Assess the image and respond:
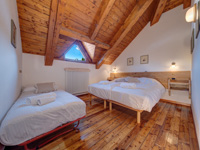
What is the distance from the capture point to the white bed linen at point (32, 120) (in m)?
0.85

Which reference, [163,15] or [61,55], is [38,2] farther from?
[163,15]

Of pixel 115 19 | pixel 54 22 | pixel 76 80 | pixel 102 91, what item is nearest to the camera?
pixel 54 22

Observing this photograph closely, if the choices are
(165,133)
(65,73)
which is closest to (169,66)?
(165,133)

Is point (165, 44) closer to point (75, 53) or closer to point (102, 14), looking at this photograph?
point (102, 14)

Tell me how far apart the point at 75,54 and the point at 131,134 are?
11.4 feet

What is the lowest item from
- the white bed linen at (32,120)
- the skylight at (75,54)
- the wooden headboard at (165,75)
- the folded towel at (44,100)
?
the white bed linen at (32,120)

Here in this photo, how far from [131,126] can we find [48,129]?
149cm

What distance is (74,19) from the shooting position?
220 centimetres

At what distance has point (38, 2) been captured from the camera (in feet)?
5.33

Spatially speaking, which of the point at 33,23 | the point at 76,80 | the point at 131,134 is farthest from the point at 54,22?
the point at 131,134

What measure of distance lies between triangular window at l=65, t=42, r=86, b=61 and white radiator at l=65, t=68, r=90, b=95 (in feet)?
1.88

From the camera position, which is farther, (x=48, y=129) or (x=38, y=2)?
(x=38, y=2)

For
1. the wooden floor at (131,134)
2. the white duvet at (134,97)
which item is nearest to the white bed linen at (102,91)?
the white duvet at (134,97)

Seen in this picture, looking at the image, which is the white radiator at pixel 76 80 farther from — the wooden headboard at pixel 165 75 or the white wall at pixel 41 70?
the wooden headboard at pixel 165 75
